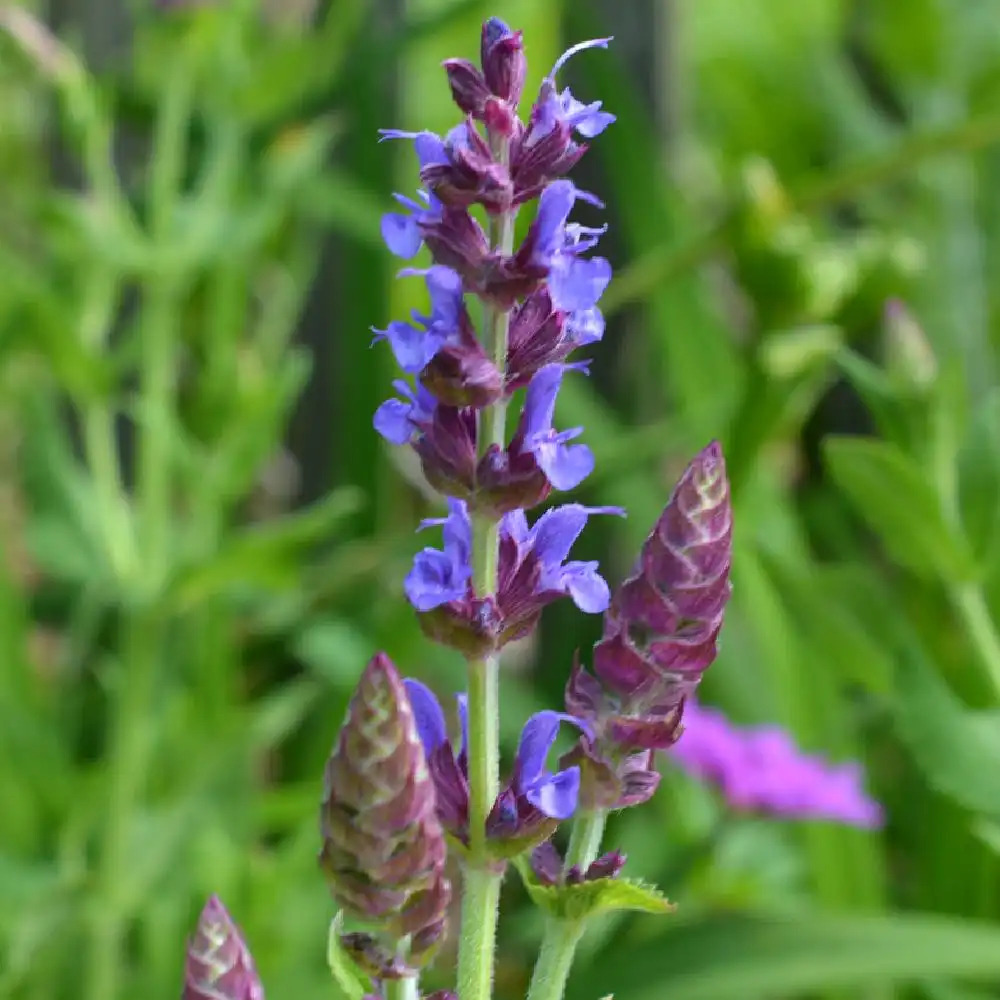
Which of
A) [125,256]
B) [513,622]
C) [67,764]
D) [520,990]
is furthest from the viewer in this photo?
[520,990]

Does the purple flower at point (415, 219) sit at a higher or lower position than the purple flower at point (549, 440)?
higher

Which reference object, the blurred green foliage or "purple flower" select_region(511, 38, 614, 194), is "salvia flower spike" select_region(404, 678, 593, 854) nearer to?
"purple flower" select_region(511, 38, 614, 194)

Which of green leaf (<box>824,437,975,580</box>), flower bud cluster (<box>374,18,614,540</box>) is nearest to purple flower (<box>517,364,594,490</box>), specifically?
flower bud cluster (<box>374,18,614,540</box>)

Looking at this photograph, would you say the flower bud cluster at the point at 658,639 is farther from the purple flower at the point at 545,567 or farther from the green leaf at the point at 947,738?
the green leaf at the point at 947,738

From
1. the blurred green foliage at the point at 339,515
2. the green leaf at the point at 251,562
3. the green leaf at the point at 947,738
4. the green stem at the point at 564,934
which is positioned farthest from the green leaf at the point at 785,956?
the green stem at the point at 564,934

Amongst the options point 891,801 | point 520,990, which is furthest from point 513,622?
point 891,801

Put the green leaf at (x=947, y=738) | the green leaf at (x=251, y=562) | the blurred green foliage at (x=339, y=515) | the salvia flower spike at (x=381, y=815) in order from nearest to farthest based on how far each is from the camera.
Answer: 1. the salvia flower spike at (x=381, y=815)
2. the green leaf at (x=947, y=738)
3. the blurred green foliage at (x=339, y=515)
4. the green leaf at (x=251, y=562)

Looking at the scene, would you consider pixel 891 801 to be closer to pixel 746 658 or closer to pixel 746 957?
pixel 746 658
